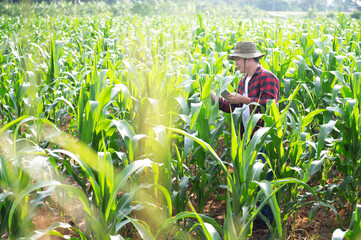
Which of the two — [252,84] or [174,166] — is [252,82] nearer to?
[252,84]

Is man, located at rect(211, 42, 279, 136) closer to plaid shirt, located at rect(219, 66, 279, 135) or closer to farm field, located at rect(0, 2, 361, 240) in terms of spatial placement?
plaid shirt, located at rect(219, 66, 279, 135)

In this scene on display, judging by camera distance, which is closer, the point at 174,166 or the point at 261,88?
the point at 174,166

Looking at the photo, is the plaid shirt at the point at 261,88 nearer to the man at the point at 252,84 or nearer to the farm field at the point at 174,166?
the man at the point at 252,84

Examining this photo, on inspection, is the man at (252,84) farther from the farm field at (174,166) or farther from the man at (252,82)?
the farm field at (174,166)

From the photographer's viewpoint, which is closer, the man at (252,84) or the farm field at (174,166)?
the farm field at (174,166)

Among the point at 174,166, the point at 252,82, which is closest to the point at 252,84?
the point at 252,82

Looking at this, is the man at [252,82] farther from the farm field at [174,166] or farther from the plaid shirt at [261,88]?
the farm field at [174,166]

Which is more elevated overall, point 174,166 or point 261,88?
point 261,88

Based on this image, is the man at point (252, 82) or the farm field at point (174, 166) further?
the man at point (252, 82)

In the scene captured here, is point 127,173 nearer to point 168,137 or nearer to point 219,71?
point 168,137

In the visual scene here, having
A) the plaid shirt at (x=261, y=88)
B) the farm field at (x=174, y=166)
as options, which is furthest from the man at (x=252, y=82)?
the farm field at (x=174, y=166)

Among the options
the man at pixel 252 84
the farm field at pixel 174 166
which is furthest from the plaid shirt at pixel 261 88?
the farm field at pixel 174 166

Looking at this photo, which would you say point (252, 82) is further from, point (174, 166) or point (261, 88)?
point (174, 166)

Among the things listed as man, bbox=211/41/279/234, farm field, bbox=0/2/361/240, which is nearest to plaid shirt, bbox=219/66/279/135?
man, bbox=211/41/279/234
